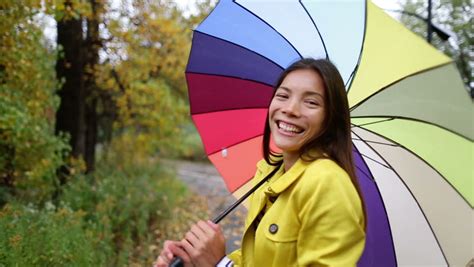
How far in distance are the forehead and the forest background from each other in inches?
102

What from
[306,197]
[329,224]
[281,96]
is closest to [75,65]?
[281,96]

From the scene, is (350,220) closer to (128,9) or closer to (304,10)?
(304,10)

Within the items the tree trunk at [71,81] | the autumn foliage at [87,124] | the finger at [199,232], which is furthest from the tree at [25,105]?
the finger at [199,232]

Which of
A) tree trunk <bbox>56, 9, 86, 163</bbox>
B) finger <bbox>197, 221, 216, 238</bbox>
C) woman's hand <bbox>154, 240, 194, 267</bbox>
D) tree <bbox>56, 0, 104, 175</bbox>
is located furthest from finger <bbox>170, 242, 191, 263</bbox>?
tree trunk <bbox>56, 9, 86, 163</bbox>

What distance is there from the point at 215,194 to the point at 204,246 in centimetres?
1119

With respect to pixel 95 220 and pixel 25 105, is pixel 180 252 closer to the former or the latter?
pixel 25 105

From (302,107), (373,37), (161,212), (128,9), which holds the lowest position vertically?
(161,212)

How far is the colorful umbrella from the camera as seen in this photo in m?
2.11

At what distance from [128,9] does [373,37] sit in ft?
21.9

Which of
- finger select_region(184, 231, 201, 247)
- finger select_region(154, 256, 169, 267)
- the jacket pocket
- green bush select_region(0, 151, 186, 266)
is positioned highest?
the jacket pocket

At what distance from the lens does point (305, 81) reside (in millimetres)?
1734

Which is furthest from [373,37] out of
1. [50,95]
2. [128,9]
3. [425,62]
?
[128,9]

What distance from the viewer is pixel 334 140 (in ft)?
5.68

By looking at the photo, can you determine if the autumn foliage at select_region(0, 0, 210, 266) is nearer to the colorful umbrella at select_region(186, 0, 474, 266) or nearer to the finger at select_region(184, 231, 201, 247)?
the colorful umbrella at select_region(186, 0, 474, 266)
